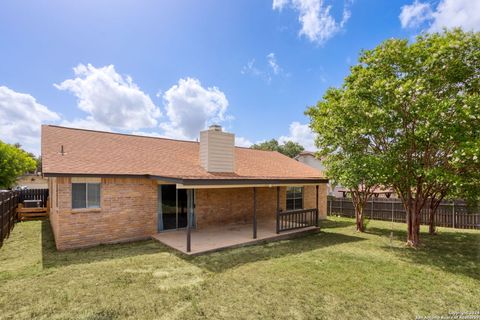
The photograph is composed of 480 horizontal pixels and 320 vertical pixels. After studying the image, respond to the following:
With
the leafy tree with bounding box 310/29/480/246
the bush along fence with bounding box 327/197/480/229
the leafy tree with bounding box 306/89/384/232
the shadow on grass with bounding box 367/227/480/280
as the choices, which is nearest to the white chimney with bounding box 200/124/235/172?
the leafy tree with bounding box 306/89/384/232

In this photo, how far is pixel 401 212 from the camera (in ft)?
49.7

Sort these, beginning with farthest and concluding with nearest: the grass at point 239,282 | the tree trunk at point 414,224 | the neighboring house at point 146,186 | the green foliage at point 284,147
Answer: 1. the green foliage at point 284,147
2. the tree trunk at point 414,224
3. the neighboring house at point 146,186
4. the grass at point 239,282

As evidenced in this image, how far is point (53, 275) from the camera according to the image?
5.88m

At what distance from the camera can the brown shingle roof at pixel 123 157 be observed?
8.62m

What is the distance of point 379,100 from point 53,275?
34.5 ft

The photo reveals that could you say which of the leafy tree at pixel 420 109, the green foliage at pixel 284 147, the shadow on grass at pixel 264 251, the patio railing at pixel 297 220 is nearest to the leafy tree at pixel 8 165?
the shadow on grass at pixel 264 251

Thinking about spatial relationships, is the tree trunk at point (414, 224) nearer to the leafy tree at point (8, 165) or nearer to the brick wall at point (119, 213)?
the brick wall at point (119, 213)

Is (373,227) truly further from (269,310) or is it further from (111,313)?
(111,313)

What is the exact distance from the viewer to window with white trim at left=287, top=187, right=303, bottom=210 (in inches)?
584

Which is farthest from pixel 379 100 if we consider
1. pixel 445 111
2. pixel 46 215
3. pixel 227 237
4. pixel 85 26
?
pixel 46 215

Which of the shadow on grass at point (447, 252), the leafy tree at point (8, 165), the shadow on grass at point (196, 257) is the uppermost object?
the leafy tree at point (8, 165)

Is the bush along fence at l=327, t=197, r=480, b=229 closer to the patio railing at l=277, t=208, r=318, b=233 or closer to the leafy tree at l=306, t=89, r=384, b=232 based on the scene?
the patio railing at l=277, t=208, r=318, b=233

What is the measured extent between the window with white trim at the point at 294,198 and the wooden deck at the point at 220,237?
3.26 meters

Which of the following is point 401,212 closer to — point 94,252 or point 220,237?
point 220,237
